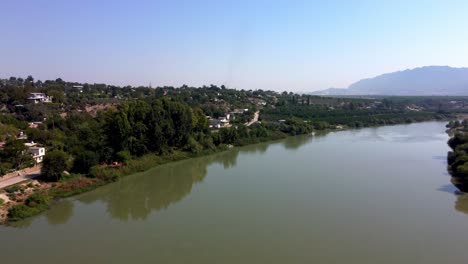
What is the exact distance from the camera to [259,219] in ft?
27.9

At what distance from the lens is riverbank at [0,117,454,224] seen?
29.1 ft

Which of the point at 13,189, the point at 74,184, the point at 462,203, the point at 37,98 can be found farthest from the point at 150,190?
the point at 37,98

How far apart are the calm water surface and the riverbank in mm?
279

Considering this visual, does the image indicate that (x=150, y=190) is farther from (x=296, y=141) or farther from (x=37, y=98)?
(x=37, y=98)

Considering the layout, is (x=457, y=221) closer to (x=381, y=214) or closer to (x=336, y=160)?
(x=381, y=214)

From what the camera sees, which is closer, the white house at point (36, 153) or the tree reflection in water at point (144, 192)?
the tree reflection in water at point (144, 192)

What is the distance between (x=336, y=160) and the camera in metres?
15.4

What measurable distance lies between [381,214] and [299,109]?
82.5 ft

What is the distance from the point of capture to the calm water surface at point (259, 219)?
6844 millimetres

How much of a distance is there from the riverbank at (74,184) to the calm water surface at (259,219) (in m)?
0.28

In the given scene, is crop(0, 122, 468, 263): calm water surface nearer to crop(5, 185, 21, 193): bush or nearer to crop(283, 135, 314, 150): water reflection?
crop(5, 185, 21, 193): bush

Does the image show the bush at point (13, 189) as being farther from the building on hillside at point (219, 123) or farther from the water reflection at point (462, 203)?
the building on hillside at point (219, 123)

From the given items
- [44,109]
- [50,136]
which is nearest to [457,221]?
[50,136]

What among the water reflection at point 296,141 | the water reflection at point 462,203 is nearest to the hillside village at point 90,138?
the water reflection at point 296,141
